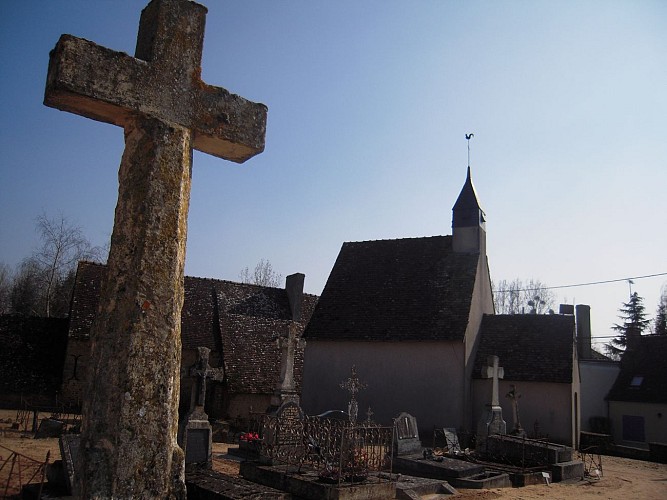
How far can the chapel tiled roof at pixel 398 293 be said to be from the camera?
25.0 m

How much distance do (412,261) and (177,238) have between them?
25457 mm

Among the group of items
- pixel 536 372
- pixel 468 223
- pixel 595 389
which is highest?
pixel 468 223

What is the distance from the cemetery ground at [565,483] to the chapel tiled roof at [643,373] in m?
10.7

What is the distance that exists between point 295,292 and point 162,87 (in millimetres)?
31096

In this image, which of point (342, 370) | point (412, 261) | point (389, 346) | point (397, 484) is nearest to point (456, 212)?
point (412, 261)

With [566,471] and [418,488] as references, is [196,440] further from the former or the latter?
[566,471]

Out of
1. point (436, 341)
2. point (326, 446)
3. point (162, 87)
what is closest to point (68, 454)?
point (326, 446)

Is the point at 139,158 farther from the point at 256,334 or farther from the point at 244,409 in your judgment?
the point at 256,334

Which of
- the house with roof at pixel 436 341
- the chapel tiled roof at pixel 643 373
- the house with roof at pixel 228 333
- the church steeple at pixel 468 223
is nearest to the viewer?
the house with roof at pixel 436 341

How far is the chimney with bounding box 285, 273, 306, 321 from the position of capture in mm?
34125

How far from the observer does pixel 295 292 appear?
34.6 metres

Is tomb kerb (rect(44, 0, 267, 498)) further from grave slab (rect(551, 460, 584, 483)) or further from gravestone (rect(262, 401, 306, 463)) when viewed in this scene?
grave slab (rect(551, 460, 584, 483))

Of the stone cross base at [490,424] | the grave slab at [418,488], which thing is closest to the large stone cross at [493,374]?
the stone cross base at [490,424]

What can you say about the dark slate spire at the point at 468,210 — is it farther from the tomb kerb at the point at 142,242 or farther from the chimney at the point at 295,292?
the tomb kerb at the point at 142,242
